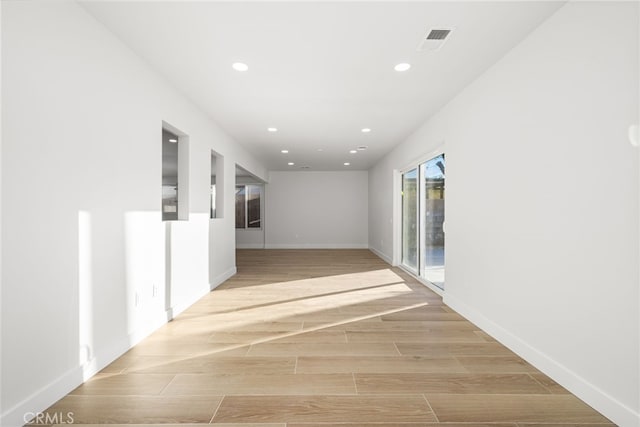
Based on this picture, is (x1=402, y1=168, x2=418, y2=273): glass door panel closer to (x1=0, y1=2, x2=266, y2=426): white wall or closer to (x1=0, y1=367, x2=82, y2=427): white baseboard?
(x1=0, y1=2, x2=266, y2=426): white wall

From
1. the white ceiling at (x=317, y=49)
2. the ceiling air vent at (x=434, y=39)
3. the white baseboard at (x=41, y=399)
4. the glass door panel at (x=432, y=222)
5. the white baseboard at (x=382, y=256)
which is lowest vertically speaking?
the white baseboard at (x=382, y=256)

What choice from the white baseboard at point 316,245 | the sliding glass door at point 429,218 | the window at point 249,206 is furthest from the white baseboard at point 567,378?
the window at point 249,206

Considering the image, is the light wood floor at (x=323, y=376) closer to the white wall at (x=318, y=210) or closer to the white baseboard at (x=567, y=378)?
the white baseboard at (x=567, y=378)

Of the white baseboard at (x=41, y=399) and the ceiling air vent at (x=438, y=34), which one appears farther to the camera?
the ceiling air vent at (x=438, y=34)

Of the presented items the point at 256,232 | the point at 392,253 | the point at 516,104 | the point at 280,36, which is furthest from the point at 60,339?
the point at 256,232

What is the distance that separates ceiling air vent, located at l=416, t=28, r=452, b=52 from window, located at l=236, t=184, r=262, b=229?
27.1 ft

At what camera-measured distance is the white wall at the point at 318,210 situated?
10.1 metres

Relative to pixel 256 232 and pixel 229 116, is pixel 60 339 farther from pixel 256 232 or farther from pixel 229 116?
pixel 256 232

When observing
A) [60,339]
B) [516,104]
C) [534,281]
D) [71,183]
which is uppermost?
[516,104]

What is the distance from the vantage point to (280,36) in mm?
2326

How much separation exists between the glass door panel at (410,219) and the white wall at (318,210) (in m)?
3.61

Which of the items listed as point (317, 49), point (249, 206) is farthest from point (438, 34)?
point (249, 206)

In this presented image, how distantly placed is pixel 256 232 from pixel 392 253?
506 cm

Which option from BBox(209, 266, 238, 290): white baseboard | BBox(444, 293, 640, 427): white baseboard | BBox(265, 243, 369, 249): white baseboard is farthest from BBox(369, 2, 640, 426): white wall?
BBox(265, 243, 369, 249): white baseboard
